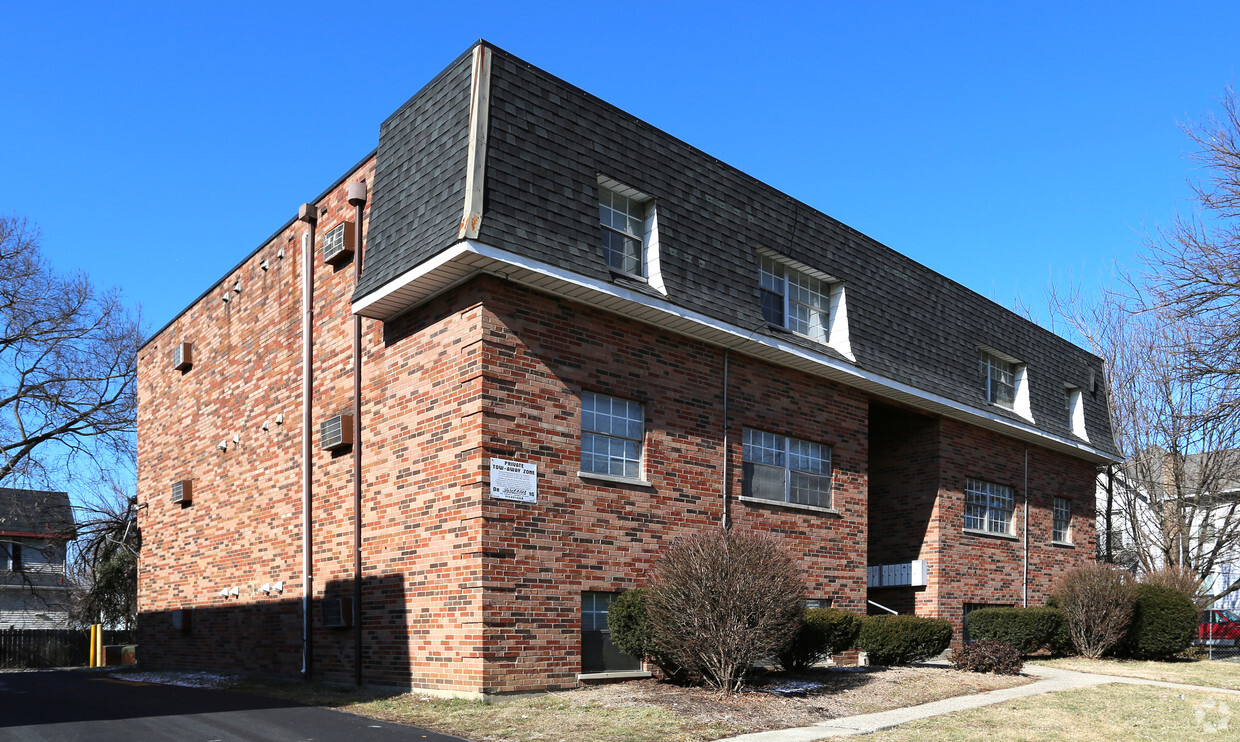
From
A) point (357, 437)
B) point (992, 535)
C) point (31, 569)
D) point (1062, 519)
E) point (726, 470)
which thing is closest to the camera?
point (357, 437)

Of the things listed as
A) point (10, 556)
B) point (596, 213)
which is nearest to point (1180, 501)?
point (596, 213)

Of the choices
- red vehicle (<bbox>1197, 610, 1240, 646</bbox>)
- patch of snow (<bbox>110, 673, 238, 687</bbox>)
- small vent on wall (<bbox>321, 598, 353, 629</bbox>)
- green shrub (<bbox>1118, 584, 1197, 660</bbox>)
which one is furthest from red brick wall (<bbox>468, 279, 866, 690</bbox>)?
red vehicle (<bbox>1197, 610, 1240, 646</bbox>)

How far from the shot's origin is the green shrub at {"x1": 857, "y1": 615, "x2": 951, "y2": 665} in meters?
15.7

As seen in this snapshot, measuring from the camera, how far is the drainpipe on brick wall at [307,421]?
15859 millimetres

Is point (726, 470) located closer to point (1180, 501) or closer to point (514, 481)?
point (514, 481)

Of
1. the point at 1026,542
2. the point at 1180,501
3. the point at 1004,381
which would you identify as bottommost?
the point at 1026,542

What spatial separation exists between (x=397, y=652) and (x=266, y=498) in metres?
5.90

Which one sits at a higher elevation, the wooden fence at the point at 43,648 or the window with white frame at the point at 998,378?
the window with white frame at the point at 998,378

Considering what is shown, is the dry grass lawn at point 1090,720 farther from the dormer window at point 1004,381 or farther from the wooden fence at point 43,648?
the wooden fence at point 43,648

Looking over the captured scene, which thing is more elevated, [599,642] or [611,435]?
[611,435]

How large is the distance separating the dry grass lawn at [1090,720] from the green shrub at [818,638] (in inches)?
89.1

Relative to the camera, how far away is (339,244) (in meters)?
16.1

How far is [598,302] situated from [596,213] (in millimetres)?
1257

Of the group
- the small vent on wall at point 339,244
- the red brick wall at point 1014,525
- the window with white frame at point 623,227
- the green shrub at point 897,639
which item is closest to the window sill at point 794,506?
the green shrub at point 897,639
